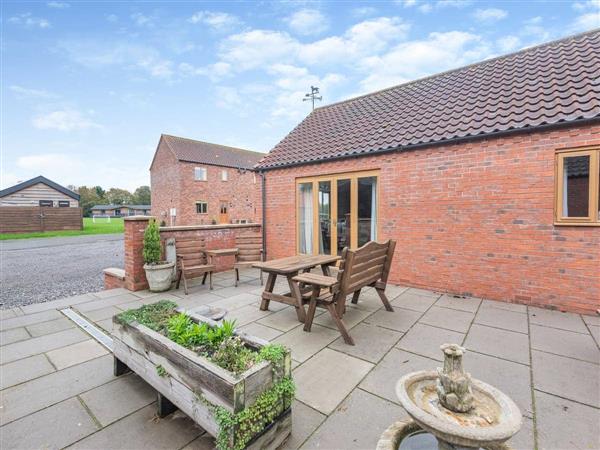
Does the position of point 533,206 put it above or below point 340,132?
below

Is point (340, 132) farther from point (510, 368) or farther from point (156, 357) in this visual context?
point (156, 357)

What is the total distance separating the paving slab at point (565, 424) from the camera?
169cm

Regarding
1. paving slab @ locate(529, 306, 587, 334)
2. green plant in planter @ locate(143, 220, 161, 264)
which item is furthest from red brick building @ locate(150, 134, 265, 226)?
paving slab @ locate(529, 306, 587, 334)

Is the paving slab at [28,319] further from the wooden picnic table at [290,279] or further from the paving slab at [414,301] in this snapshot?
the paving slab at [414,301]

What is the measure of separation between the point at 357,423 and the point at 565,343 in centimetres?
284

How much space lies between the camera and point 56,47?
7969mm

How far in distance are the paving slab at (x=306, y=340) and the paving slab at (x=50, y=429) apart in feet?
5.64

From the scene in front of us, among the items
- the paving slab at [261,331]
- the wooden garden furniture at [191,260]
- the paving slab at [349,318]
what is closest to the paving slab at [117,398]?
the paving slab at [261,331]

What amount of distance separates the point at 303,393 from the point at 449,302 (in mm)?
3364

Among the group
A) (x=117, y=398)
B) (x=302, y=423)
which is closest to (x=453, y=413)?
(x=302, y=423)

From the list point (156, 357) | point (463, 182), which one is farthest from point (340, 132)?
point (156, 357)

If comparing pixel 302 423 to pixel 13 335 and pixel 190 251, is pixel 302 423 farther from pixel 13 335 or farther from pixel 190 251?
pixel 190 251

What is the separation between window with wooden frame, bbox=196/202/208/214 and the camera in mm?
26531

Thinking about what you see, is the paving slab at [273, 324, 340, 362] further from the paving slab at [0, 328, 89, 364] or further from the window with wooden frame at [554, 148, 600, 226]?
the window with wooden frame at [554, 148, 600, 226]
